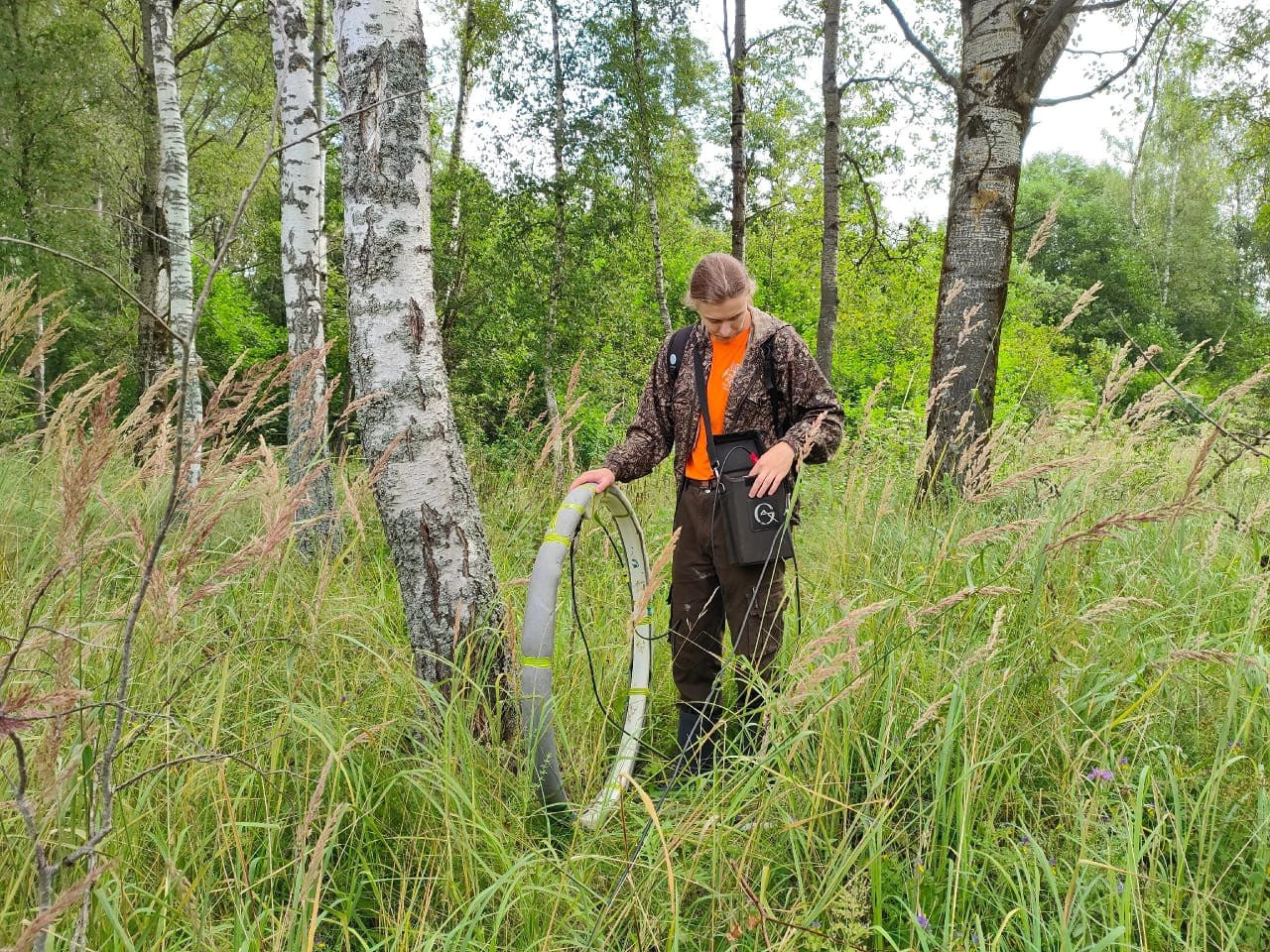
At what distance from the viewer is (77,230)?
11.7 meters

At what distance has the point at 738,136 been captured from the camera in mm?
8391

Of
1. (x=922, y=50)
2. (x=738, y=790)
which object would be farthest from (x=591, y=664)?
(x=922, y=50)

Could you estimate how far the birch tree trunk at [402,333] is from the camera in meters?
2.03

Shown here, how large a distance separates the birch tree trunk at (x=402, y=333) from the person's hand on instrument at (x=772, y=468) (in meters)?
0.87

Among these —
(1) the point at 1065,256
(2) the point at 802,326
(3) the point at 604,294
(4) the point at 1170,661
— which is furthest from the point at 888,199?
(1) the point at 1065,256

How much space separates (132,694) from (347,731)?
2.00ft

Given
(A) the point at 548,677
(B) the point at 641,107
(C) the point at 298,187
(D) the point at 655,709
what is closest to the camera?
(A) the point at 548,677

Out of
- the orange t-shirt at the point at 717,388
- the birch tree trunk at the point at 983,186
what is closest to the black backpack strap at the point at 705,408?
the orange t-shirt at the point at 717,388

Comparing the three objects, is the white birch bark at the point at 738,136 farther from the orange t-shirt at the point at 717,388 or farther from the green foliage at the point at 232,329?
the green foliage at the point at 232,329

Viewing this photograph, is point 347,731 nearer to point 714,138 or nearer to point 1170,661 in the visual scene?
point 1170,661

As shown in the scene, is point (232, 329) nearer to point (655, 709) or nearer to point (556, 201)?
point (556, 201)

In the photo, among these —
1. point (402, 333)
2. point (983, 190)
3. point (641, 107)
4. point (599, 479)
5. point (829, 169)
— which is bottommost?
point (599, 479)

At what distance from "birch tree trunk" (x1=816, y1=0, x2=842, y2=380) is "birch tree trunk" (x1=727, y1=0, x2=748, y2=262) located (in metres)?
0.99

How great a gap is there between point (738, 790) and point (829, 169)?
8.76 meters
